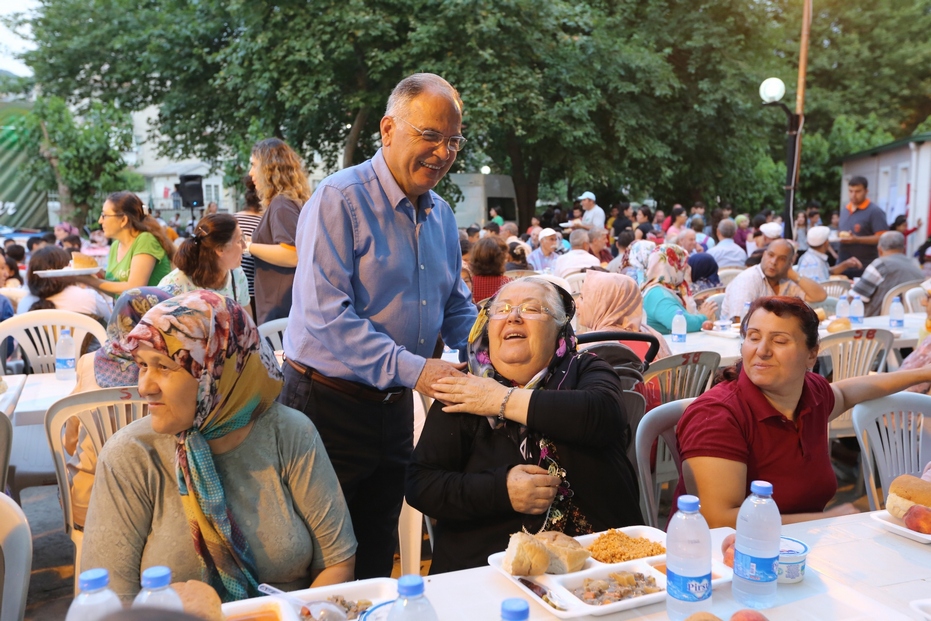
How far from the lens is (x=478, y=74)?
1540 centimetres

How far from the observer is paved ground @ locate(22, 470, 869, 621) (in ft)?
12.0

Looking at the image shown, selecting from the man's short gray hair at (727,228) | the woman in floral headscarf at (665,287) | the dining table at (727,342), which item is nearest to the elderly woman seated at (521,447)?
the dining table at (727,342)

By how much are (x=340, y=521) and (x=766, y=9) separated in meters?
20.7

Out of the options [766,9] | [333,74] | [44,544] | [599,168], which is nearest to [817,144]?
[766,9]

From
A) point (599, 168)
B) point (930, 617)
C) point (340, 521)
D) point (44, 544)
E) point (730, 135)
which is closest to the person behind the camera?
point (930, 617)

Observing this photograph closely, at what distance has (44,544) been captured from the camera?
4.36 meters

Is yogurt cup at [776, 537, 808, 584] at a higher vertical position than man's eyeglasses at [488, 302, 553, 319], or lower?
lower

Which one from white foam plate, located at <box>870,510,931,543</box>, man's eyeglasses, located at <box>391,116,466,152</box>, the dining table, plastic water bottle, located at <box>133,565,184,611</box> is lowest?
white foam plate, located at <box>870,510,931,543</box>

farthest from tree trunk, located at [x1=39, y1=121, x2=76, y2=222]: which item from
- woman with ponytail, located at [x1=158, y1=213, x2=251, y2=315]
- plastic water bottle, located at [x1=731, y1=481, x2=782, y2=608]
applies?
plastic water bottle, located at [x1=731, y1=481, x2=782, y2=608]

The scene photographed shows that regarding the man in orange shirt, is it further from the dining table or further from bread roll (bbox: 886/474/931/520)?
bread roll (bbox: 886/474/931/520)

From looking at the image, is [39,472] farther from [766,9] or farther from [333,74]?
[766,9]

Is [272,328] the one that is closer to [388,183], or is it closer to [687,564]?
[388,183]

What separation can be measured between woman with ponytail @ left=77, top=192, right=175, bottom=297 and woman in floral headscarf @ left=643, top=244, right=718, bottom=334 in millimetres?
3472

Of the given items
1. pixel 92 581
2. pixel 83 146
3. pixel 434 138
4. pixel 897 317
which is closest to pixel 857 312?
pixel 897 317
